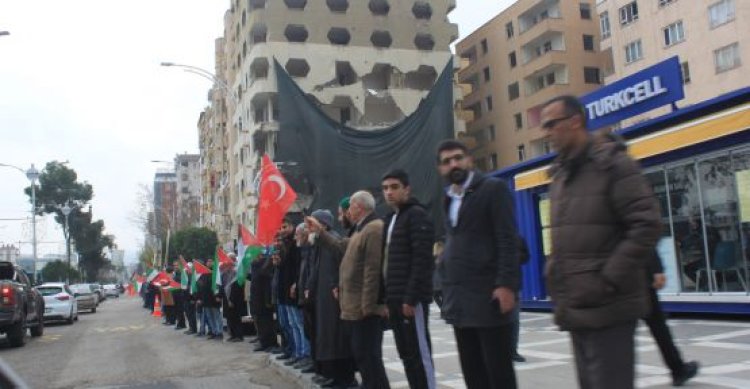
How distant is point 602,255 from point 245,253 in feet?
32.4

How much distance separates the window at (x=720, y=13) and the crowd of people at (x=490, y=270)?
35.0 m

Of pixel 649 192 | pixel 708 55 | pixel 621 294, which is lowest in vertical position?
pixel 621 294

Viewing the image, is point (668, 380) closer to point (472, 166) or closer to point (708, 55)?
point (472, 166)

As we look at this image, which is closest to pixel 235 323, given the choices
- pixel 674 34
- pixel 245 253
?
pixel 245 253

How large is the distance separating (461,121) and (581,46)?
35.2 feet

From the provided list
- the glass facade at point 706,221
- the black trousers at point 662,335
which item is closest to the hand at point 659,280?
the black trousers at point 662,335

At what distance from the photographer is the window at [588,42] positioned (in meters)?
52.1

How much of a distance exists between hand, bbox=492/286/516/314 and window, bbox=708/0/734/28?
37.6 meters

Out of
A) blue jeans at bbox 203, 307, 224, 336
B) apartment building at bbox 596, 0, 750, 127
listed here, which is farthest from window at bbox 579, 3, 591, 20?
blue jeans at bbox 203, 307, 224, 336

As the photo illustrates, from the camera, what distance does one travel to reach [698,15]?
38000 millimetres

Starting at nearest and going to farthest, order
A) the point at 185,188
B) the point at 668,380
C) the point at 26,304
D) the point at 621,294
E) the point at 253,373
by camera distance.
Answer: the point at 621,294, the point at 668,380, the point at 253,373, the point at 26,304, the point at 185,188

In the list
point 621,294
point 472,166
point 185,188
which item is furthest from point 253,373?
point 185,188

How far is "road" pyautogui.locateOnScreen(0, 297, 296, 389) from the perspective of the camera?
343 inches

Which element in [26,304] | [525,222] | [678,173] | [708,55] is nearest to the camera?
[678,173]
